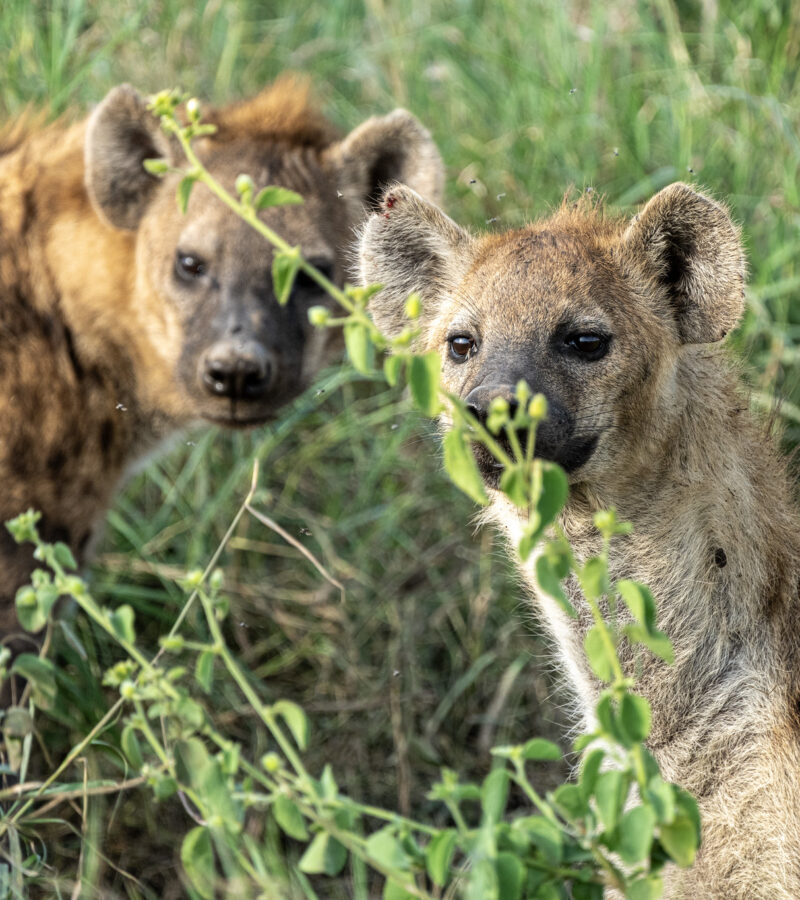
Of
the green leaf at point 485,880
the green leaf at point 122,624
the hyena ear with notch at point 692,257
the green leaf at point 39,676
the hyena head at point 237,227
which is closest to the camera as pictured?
the green leaf at point 485,880

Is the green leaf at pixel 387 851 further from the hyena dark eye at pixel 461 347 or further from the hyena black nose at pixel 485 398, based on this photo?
the hyena dark eye at pixel 461 347

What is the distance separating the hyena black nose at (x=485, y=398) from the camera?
85.3 inches

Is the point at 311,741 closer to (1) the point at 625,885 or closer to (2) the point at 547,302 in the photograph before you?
(2) the point at 547,302

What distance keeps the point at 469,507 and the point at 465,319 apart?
5.39 feet

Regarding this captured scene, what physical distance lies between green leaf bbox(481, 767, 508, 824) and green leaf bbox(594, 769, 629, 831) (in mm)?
120

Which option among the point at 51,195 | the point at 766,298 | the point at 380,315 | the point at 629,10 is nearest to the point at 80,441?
the point at 51,195

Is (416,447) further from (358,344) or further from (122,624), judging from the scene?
(358,344)

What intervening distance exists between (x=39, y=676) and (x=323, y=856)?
0.90m

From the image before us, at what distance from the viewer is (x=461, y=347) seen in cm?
261

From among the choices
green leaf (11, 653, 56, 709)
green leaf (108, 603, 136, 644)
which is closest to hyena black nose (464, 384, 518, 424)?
green leaf (108, 603, 136, 644)

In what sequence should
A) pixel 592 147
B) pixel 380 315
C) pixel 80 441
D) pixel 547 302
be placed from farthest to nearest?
1. pixel 592 147
2. pixel 80 441
3. pixel 380 315
4. pixel 547 302

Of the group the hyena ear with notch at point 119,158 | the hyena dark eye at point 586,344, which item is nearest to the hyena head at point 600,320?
the hyena dark eye at point 586,344

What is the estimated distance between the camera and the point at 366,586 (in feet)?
13.6

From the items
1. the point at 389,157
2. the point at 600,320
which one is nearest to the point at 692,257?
the point at 600,320
